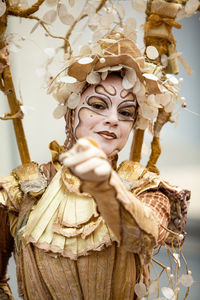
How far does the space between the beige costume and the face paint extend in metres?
0.11

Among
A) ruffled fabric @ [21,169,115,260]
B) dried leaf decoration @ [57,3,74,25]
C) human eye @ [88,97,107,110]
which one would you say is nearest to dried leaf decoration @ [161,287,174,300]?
ruffled fabric @ [21,169,115,260]

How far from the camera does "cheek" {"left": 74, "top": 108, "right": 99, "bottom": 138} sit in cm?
99

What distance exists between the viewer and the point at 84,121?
3.29 feet

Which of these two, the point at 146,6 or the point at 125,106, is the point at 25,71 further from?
the point at 125,106

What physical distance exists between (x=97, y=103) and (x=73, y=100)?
3.0 inches

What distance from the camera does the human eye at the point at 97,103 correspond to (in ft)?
3.28

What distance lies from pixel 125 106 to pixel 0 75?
37cm

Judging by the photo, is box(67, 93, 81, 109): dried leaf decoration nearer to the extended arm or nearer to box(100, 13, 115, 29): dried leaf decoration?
box(100, 13, 115, 29): dried leaf decoration

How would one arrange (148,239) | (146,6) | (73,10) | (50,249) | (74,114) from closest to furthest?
(148,239), (50,249), (74,114), (146,6), (73,10)

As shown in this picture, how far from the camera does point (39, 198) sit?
1065 millimetres

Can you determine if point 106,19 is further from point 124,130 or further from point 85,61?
point 124,130

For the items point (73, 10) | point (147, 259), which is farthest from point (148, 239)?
point (73, 10)

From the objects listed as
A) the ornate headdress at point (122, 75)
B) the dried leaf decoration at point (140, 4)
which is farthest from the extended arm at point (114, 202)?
the dried leaf decoration at point (140, 4)

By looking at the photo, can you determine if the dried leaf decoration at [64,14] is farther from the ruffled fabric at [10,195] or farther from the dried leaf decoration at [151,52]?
the ruffled fabric at [10,195]
